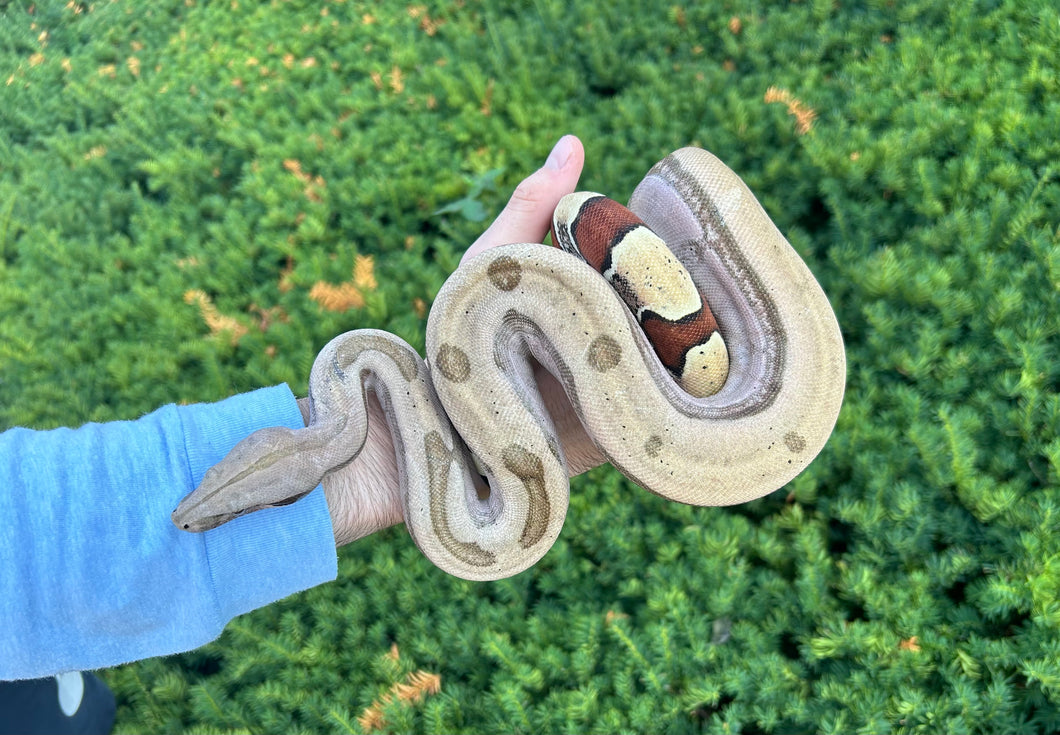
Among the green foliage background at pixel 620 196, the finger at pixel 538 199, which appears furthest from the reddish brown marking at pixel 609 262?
the green foliage background at pixel 620 196

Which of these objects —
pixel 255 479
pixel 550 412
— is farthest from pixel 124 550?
pixel 550 412

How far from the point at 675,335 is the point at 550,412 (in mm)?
790

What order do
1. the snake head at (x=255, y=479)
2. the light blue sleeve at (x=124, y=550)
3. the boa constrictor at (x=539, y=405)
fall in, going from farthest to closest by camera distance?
the boa constrictor at (x=539, y=405), the snake head at (x=255, y=479), the light blue sleeve at (x=124, y=550)

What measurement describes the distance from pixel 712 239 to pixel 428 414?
66.0 inches

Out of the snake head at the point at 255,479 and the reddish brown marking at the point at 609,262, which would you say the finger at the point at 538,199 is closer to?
the reddish brown marking at the point at 609,262

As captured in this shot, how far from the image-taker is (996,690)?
2768 mm

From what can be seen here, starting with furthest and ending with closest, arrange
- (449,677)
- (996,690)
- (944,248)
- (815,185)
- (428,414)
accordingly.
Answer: (815,185)
(944,248)
(449,677)
(428,414)
(996,690)

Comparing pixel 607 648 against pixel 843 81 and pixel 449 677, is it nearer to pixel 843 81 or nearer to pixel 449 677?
pixel 449 677

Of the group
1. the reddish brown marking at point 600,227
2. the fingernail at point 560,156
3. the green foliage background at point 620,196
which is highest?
the fingernail at point 560,156

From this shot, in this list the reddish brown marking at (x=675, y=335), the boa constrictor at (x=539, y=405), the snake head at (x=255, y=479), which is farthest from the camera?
the reddish brown marking at (x=675, y=335)

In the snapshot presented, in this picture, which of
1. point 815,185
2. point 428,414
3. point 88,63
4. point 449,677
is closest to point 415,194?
point 428,414

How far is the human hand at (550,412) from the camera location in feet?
11.0

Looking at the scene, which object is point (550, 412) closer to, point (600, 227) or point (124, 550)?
point (600, 227)

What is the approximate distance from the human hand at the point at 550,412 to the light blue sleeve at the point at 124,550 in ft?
1.19
